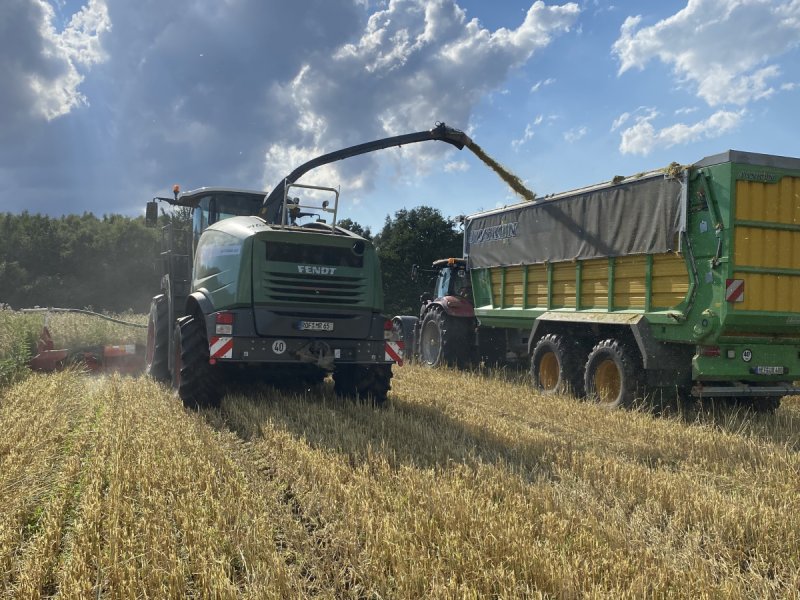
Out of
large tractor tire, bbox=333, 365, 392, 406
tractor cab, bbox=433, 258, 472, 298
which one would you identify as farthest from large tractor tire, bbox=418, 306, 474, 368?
large tractor tire, bbox=333, 365, 392, 406

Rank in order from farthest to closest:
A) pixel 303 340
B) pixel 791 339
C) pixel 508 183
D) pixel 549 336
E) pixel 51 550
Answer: pixel 508 183, pixel 549 336, pixel 791 339, pixel 303 340, pixel 51 550

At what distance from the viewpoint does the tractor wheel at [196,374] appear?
7020 mm

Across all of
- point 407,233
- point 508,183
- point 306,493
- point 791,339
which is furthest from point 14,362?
point 407,233

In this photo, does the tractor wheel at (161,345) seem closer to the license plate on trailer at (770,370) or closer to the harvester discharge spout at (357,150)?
the harvester discharge spout at (357,150)

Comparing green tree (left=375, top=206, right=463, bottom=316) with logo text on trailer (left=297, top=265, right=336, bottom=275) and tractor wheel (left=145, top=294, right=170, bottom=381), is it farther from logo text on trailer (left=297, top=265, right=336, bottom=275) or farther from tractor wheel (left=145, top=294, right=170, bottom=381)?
logo text on trailer (left=297, top=265, right=336, bottom=275)

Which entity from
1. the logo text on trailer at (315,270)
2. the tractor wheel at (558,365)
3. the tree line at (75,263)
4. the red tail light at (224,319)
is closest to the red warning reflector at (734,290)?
the tractor wheel at (558,365)

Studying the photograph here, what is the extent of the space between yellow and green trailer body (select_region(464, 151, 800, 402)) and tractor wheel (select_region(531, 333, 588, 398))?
5 centimetres

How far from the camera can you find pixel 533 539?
10.6 feet

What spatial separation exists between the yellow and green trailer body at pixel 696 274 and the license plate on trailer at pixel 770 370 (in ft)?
0.04

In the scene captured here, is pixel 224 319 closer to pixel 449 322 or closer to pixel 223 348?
pixel 223 348

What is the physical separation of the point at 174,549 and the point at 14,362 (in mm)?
8131

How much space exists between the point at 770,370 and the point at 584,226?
3.07 meters

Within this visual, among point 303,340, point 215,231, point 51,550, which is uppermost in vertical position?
point 215,231

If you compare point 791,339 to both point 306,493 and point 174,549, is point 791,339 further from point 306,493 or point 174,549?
point 174,549
